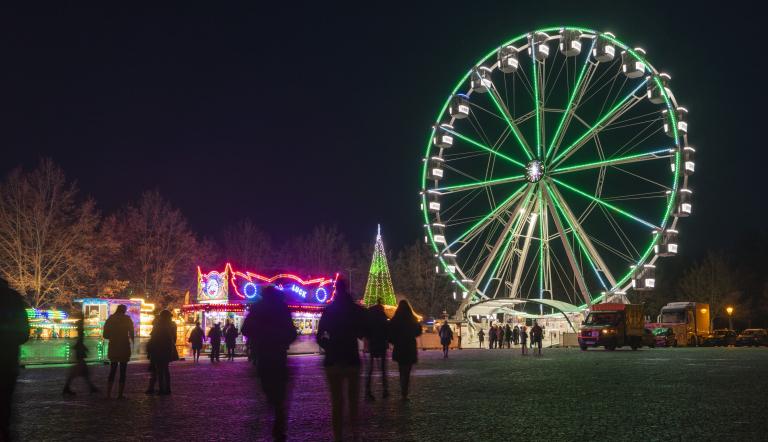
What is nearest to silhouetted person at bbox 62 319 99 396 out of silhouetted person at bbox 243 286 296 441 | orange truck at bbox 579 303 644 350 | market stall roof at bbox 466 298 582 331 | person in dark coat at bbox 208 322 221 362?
silhouetted person at bbox 243 286 296 441

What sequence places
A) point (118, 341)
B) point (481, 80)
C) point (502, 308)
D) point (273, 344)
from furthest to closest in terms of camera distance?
1. point (502, 308)
2. point (481, 80)
3. point (118, 341)
4. point (273, 344)

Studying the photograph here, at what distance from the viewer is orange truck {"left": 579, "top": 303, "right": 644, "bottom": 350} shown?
44.3m

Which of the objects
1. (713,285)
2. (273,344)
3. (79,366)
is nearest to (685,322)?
(713,285)

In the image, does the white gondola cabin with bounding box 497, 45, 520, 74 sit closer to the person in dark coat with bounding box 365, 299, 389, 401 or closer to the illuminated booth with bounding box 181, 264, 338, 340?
the illuminated booth with bounding box 181, 264, 338, 340

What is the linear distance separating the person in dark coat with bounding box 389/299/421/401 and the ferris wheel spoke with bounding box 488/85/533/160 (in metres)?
30.9

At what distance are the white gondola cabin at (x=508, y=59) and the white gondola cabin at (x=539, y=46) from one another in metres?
0.92

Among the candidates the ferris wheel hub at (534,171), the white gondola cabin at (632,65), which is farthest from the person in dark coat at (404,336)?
the white gondola cabin at (632,65)

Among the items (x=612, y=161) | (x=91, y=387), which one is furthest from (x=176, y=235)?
(x=91, y=387)

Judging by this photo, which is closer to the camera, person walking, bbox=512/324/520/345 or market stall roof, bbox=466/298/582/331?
market stall roof, bbox=466/298/582/331

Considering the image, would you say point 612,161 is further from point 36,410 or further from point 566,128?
point 36,410

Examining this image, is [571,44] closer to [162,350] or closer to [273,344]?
[162,350]

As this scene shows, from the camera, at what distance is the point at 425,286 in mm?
85938

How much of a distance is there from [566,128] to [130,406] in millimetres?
34035

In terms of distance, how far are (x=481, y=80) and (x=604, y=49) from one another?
7.52 meters
